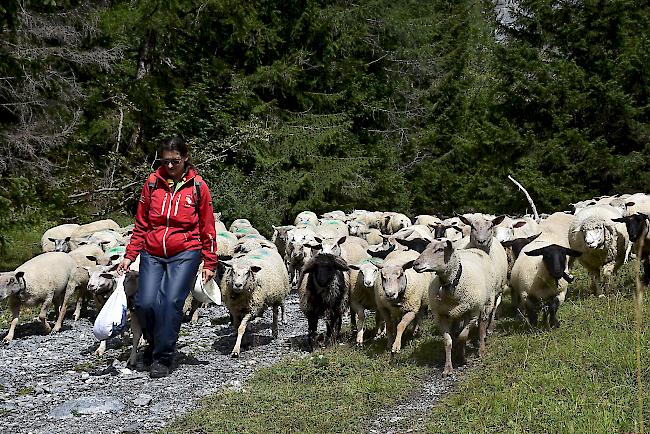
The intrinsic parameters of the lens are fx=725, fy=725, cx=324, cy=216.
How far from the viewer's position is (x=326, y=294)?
9141 millimetres

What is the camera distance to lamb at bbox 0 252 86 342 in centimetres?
1027

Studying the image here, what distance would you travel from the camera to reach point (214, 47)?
26.6 metres

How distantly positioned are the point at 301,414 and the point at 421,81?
34450 millimetres

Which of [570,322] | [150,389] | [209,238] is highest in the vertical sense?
[209,238]

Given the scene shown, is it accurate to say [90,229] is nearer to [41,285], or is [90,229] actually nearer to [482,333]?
[41,285]

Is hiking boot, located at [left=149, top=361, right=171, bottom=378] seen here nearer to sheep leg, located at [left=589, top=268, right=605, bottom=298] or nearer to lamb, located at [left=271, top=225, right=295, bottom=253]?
sheep leg, located at [left=589, top=268, right=605, bottom=298]

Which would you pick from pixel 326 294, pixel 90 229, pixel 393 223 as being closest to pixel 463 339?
pixel 326 294

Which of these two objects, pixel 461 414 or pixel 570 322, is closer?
pixel 461 414

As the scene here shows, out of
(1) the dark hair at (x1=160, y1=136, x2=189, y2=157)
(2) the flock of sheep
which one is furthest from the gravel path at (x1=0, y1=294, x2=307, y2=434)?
(1) the dark hair at (x1=160, y1=136, x2=189, y2=157)

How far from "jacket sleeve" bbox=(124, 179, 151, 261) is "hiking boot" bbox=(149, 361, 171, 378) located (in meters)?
1.21

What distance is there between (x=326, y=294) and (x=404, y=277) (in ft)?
3.77

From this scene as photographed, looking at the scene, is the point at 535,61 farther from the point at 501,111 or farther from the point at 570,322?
the point at 570,322

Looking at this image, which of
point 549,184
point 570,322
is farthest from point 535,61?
point 570,322

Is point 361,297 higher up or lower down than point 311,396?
higher up
